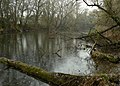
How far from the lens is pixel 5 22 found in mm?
55125

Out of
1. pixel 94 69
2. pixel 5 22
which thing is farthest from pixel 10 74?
pixel 5 22

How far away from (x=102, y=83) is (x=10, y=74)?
23.3 feet

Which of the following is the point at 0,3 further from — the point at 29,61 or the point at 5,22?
the point at 29,61

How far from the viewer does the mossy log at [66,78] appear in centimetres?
926

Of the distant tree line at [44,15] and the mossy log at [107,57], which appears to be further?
the distant tree line at [44,15]

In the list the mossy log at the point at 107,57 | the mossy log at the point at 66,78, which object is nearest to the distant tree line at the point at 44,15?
the mossy log at the point at 107,57

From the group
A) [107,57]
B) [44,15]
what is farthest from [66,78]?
[44,15]

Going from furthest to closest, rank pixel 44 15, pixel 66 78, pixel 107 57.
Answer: pixel 44 15
pixel 107 57
pixel 66 78

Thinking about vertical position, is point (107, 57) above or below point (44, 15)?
below

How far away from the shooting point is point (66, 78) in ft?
35.0

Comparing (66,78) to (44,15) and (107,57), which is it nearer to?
(107,57)

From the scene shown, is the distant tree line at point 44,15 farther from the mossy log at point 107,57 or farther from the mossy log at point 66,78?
the mossy log at point 66,78

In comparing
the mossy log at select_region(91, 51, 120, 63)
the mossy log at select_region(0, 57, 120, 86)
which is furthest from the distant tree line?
the mossy log at select_region(0, 57, 120, 86)

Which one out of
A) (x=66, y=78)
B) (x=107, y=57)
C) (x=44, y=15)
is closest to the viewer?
(x=66, y=78)
